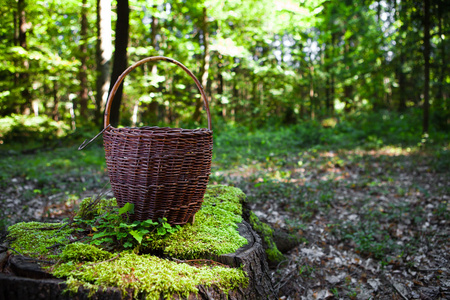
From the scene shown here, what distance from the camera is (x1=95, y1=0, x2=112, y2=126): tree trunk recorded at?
734 cm

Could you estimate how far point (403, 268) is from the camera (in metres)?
3.09

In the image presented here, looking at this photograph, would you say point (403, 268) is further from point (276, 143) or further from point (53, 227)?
point (276, 143)

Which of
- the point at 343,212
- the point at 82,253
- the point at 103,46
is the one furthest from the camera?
the point at 103,46

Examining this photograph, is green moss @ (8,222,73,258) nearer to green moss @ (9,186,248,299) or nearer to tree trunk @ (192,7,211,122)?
green moss @ (9,186,248,299)

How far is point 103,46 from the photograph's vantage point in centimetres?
757

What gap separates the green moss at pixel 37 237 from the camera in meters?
1.75

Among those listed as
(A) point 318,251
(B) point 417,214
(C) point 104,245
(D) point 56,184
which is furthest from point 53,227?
(B) point 417,214

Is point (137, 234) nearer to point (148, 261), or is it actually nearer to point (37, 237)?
point (148, 261)

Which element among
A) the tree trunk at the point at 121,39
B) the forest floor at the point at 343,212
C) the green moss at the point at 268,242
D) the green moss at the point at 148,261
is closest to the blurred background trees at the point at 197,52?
the tree trunk at the point at 121,39

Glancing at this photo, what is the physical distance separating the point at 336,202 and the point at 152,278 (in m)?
3.87

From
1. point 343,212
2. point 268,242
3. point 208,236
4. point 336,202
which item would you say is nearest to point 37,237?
point 208,236

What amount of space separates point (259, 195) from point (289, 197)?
505mm

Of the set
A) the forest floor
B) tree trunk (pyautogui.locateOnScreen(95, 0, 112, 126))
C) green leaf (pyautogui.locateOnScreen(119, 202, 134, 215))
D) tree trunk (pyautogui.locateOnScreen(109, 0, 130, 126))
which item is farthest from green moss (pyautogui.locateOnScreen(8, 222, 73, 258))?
tree trunk (pyautogui.locateOnScreen(95, 0, 112, 126))

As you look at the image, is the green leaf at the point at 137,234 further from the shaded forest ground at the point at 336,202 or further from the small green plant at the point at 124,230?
the shaded forest ground at the point at 336,202
